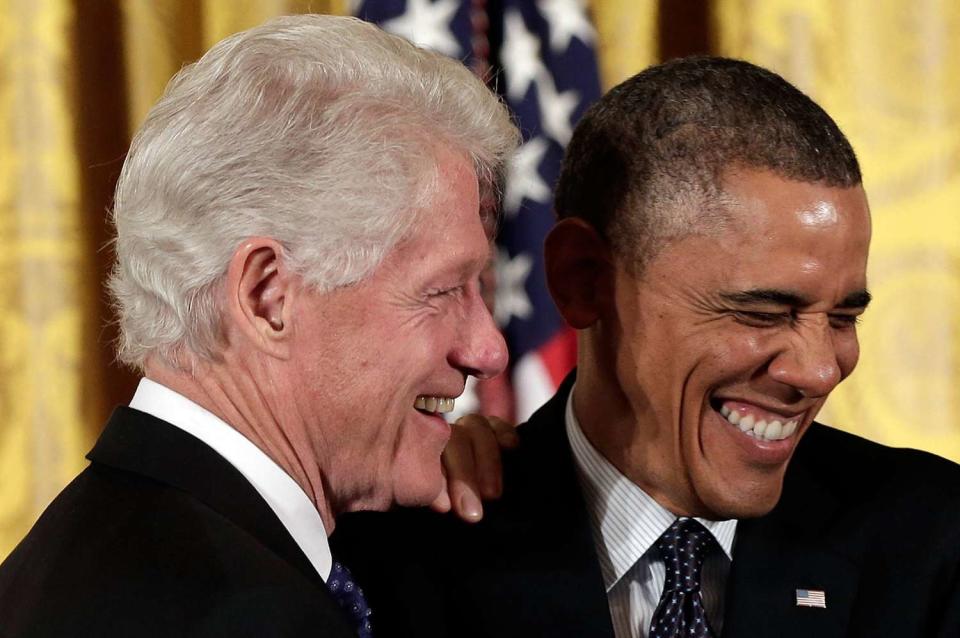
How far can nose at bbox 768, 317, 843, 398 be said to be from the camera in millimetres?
1399

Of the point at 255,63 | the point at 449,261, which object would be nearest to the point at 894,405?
the point at 449,261

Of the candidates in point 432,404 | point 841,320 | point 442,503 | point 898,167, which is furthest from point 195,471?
point 898,167

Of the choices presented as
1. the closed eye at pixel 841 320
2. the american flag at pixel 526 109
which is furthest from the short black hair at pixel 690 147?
the american flag at pixel 526 109

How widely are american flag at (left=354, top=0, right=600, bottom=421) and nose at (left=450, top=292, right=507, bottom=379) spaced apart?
88 centimetres

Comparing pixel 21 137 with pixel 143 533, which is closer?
pixel 143 533

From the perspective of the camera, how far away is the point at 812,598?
153 cm

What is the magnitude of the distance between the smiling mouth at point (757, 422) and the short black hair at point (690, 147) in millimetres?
188

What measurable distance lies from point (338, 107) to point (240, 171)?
108mm

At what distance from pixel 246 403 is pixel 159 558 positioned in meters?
→ 0.23

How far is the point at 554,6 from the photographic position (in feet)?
7.25

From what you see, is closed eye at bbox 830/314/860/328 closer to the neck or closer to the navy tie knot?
the navy tie knot

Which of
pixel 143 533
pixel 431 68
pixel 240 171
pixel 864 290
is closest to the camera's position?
pixel 143 533

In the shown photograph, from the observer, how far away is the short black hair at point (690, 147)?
1399mm

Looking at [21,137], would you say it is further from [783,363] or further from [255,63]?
[783,363]
